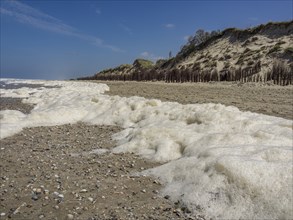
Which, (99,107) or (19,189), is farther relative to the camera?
(99,107)

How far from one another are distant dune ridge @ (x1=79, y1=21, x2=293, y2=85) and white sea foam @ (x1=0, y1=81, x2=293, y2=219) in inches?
607

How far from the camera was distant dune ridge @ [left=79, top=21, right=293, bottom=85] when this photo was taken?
2817 centimetres

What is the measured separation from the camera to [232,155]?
5484 mm

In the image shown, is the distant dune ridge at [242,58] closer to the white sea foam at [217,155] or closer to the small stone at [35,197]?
the white sea foam at [217,155]

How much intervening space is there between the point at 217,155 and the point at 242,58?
31.4m

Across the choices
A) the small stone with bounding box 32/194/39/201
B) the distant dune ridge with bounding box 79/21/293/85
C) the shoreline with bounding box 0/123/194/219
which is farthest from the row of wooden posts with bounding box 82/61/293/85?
the small stone with bounding box 32/194/39/201

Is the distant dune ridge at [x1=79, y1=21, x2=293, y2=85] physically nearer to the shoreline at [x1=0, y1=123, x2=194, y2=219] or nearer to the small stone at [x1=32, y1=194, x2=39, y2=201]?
the shoreline at [x1=0, y1=123, x2=194, y2=219]

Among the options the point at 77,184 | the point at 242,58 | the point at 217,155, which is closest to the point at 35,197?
the point at 77,184

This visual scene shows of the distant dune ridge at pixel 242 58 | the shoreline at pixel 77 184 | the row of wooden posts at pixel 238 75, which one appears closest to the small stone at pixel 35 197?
the shoreline at pixel 77 184

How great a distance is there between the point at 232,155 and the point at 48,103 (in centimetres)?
1299

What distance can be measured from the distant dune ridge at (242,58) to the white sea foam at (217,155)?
50.6 ft

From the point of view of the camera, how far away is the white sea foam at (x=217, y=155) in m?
4.57

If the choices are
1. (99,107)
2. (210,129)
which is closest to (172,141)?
(210,129)

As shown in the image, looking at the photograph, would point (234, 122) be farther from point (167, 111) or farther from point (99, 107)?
point (99, 107)
